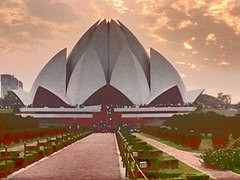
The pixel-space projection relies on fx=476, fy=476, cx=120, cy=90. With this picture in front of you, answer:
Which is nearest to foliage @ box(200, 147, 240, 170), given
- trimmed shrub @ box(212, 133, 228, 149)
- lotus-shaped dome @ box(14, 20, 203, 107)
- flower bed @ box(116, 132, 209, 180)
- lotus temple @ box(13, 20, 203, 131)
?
flower bed @ box(116, 132, 209, 180)

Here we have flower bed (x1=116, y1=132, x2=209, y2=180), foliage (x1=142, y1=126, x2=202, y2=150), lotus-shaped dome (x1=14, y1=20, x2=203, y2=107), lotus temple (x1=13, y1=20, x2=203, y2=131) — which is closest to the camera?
flower bed (x1=116, y1=132, x2=209, y2=180)

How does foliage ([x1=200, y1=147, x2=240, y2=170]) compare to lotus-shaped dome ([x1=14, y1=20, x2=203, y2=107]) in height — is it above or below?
below

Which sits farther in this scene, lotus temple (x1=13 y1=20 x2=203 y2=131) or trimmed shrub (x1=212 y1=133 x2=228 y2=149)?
lotus temple (x1=13 y1=20 x2=203 y2=131)

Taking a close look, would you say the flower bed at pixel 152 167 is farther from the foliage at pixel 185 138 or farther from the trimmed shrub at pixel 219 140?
the foliage at pixel 185 138

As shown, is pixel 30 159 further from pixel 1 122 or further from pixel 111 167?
pixel 1 122

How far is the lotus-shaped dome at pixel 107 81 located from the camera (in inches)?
3132

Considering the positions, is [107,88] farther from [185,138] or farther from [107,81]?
[185,138]

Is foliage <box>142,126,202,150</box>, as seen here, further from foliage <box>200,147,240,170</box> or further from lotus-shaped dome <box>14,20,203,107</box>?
lotus-shaped dome <box>14,20,203,107</box>

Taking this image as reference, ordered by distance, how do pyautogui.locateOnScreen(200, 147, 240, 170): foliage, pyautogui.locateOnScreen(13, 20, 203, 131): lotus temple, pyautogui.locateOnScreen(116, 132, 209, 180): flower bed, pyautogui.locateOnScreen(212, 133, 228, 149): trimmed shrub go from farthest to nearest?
pyautogui.locateOnScreen(13, 20, 203, 131): lotus temple
pyautogui.locateOnScreen(212, 133, 228, 149): trimmed shrub
pyautogui.locateOnScreen(200, 147, 240, 170): foliage
pyautogui.locateOnScreen(116, 132, 209, 180): flower bed

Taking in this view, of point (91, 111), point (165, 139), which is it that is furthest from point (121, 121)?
point (165, 139)

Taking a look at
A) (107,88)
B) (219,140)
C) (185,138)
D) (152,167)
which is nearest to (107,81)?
(107,88)

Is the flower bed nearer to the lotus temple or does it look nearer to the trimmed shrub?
the trimmed shrub

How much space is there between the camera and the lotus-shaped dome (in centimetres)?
7956

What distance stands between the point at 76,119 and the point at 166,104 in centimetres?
1533
